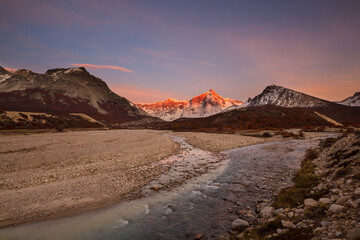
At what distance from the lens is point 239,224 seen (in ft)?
30.1

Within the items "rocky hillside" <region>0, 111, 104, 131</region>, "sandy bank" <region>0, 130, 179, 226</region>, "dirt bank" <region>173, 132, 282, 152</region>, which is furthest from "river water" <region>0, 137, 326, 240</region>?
"rocky hillside" <region>0, 111, 104, 131</region>

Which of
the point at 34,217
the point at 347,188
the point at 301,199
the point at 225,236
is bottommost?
the point at 34,217

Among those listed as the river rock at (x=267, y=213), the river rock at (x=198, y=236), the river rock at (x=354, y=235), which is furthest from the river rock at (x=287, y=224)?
the river rock at (x=198, y=236)

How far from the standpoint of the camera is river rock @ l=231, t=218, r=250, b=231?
9030 millimetres

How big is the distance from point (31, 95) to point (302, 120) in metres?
231

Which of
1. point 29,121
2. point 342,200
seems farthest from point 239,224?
point 29,121

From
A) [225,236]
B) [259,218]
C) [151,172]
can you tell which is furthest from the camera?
[151,172]

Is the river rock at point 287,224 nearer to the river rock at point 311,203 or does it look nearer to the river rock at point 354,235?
the river rock at point 311,203

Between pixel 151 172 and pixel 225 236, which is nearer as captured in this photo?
pixel 225 236

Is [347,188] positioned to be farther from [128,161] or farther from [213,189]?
[128,161]

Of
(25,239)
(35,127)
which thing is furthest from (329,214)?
(35,127)

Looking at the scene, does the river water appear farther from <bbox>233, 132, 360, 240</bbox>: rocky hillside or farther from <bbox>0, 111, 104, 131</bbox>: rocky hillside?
<bbox>0, 111, 104, 131</bbox>: rocky hillside

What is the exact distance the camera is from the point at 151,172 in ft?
64.3

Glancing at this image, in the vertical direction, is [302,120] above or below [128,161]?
above
